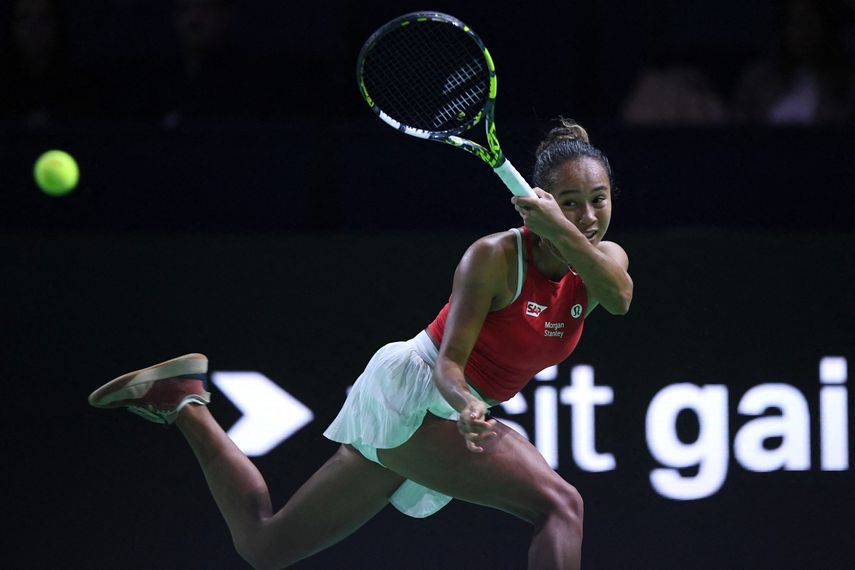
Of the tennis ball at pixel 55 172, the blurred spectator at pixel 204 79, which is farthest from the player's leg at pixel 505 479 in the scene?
the blurred spectator at pixel 204 79

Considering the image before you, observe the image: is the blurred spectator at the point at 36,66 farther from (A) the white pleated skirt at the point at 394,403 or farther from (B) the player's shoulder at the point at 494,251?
(B) the player's shoulder at the point at 494,251

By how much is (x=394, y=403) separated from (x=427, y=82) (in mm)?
1069

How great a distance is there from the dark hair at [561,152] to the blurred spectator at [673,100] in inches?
69.1

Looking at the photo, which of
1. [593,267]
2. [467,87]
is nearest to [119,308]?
[467,87]

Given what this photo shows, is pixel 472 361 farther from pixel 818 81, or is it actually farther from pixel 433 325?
pixel 818 81

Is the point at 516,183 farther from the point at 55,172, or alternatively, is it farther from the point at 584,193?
the point at 55,172

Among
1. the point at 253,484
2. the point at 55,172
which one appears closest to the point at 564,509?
the point at 253,484

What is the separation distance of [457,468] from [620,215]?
1.74m

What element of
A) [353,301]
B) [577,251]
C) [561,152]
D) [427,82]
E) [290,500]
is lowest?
[290,500]

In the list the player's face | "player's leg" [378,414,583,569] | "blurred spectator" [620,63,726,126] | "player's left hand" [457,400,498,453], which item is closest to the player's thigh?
"player's leg" [378,414,583,569]

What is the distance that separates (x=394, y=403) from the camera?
3244 mm

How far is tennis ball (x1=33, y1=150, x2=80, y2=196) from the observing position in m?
4.44

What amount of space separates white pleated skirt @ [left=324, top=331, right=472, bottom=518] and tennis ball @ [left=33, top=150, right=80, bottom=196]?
1.60m

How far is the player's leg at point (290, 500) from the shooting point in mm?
3387
